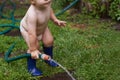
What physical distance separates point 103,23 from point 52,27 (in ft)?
3.17

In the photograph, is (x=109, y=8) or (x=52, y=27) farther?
(x=109, y=8)

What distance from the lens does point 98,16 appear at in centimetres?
730

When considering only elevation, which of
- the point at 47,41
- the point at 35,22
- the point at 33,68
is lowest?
the point at 33,68

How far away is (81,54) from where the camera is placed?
16.0 feet

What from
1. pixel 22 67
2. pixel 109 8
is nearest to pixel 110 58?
pixel 22 67

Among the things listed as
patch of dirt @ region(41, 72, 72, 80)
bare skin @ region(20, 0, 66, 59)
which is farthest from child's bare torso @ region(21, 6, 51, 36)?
patch of dirt @ region(41, 72, 72, 80)

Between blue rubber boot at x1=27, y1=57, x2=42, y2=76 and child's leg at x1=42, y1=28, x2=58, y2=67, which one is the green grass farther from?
child's leg at x1=42, y1=28, x2=58, y2=67

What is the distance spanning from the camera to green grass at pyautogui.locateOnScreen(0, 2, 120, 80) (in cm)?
428

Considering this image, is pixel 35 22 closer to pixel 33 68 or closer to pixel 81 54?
pixel 33 68

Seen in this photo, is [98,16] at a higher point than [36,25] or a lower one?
lower

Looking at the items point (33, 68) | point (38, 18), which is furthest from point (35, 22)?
point (33, 68)

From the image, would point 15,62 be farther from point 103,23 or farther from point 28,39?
point 103,23

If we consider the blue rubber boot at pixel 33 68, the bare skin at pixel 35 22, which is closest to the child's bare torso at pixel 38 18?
the bare skin at pixel 35 22

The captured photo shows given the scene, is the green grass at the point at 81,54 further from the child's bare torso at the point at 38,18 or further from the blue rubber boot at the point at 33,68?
the child's bare torso at the point at 38,18
